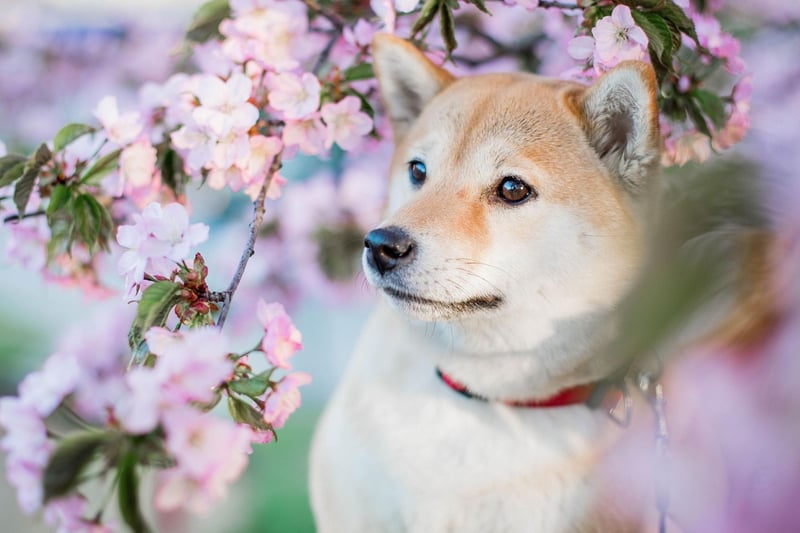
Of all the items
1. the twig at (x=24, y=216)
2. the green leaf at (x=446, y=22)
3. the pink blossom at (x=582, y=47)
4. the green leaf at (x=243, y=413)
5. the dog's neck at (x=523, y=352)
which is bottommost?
the dog's neck at (x=523, y=352)

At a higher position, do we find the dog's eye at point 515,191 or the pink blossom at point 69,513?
the dog's eye at point 515,191

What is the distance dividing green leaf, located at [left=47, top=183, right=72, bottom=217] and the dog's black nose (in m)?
0.44

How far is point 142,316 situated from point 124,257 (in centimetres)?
12

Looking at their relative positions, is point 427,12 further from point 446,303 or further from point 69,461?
point 69,461

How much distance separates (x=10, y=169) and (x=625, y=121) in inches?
35.4

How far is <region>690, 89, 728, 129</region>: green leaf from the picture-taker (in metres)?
1.05

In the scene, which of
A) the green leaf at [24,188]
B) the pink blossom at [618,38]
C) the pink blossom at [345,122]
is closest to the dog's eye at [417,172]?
the pink blossom at [345,122]

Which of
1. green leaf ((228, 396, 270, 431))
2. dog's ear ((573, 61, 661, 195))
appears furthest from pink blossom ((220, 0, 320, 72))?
green leaf ((228, 396, 270, 431))

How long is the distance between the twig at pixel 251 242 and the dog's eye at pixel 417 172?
240 mm

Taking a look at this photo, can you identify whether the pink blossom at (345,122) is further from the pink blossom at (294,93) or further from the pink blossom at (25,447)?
the pink blossom at (25,447)

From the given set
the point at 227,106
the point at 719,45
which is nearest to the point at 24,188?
the point at 227,106

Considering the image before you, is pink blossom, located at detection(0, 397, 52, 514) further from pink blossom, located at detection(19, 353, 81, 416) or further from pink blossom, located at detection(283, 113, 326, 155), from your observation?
pink blossom, located at detection(283, 113, 326, 155)

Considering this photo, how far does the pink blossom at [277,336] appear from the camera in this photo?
0.83 m

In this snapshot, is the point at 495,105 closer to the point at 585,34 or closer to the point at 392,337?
the point at 585,34
